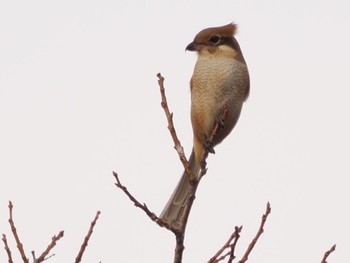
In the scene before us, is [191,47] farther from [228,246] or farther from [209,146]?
[228,246]

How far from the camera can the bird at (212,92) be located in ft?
14.7

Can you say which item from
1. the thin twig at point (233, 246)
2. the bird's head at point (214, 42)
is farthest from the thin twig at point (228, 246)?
the bird's head at point (214, 42)

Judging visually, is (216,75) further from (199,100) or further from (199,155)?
(199,155)

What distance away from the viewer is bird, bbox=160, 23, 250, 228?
4477mm

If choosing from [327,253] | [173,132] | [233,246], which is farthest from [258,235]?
[173,132]

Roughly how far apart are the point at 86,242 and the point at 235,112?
2.03 m

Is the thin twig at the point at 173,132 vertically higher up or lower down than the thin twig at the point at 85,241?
higher up

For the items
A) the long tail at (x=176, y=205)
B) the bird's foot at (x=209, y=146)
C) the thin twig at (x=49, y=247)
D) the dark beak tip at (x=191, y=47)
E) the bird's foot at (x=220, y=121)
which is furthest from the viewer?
the dark beak tip at (x=191, y=47)

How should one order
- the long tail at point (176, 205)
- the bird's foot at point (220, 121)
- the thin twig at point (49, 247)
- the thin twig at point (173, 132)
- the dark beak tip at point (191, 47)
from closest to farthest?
the thin twig at point (49, 247), the thin twig at point (173, 132), the long tail at point (176, 205), the bird's foot at point (220, 121), the dark beak tip at point (191, 47)

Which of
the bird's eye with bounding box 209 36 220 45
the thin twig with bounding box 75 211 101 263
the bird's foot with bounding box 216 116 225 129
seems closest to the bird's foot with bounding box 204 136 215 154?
the bird's foot with bounding box 216 116 225 129

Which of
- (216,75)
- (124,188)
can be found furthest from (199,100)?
(124,188)

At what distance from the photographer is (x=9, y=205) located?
3.00 m

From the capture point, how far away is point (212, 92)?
178 inches

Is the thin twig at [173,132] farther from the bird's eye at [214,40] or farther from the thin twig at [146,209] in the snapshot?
the bird's eye at [214,40]
